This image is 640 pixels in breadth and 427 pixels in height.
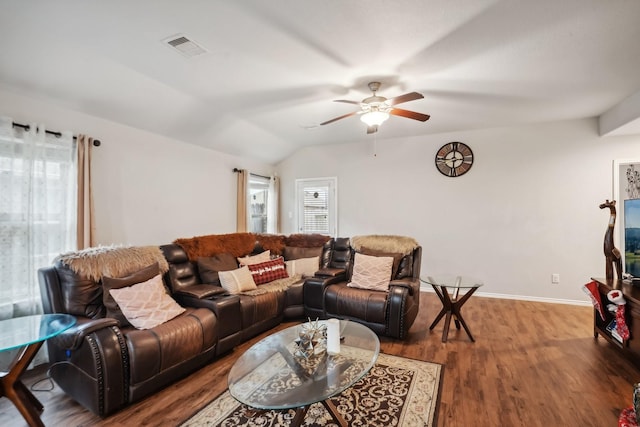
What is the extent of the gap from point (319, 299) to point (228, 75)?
8.39 feet

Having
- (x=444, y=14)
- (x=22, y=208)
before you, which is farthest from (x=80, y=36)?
(x=444, y=14)

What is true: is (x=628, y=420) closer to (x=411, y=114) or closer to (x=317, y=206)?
(x=411, y=114)

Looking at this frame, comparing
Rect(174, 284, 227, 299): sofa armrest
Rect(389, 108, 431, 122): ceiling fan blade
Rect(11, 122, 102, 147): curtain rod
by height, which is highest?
Rect(389, 108, 431, 122): ceiling fan blade

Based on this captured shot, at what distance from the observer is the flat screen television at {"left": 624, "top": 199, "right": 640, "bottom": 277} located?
282cm

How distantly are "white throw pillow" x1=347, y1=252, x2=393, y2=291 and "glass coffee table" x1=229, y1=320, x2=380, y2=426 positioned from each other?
1150 millimetres

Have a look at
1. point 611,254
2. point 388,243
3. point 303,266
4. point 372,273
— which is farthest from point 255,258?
point 611,254

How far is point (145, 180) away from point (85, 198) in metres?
0.82

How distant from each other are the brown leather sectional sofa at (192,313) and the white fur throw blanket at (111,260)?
55 mm

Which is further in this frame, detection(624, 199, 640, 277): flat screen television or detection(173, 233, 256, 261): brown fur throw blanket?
detection(173, 233, 256, 261): brown fur throw blanket

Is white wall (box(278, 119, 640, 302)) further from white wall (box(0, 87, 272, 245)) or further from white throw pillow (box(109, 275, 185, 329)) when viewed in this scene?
white throw pillow (box(109, 275, 185, 329))

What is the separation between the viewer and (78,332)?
75.7 inches

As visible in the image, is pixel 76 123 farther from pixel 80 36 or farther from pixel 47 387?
Result: pixel 47 387

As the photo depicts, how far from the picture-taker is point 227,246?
141 inches

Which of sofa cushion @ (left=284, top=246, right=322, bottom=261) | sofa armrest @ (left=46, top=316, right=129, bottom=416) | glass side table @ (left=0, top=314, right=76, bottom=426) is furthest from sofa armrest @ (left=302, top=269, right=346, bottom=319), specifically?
glass side table @ (left=0, top=314, right=76, bottom=426)
